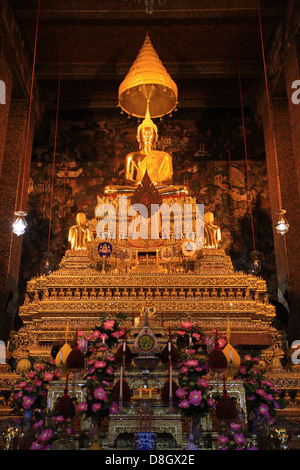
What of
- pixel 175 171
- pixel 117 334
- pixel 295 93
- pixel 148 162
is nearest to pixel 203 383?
pixel 117 334

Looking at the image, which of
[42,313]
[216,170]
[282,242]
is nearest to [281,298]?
[282,242]

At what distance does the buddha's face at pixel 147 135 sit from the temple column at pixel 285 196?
2.10 meters

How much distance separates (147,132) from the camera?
7.91 meters

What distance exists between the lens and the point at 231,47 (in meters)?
8.95

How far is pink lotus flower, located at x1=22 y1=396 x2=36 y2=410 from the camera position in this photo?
9.52 ft

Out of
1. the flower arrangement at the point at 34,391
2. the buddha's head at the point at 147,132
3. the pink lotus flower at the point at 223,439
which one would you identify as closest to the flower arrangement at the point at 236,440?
the pink lotus flower at the point at 223,439

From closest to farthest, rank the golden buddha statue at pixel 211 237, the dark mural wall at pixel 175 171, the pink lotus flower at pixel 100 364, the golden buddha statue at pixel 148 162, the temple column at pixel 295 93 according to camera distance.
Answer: the pink lotus flower at pixel 100 364
the golden buddha statue at pixel 211 237
the temple column at pixel 295 93
the golden buddha statue at pixel 148 162
the dark mural wall at pixel 175 171

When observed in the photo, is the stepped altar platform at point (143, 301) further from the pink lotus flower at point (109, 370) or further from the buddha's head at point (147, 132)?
the buddha's head at point (147, 132)

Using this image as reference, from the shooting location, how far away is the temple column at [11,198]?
7.20m

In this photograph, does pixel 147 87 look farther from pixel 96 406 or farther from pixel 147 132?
pixel 96 406

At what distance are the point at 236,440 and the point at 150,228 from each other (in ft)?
13.0

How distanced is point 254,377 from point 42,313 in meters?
2.33

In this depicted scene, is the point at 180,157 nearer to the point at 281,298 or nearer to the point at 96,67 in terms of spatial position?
the point at 96,67
